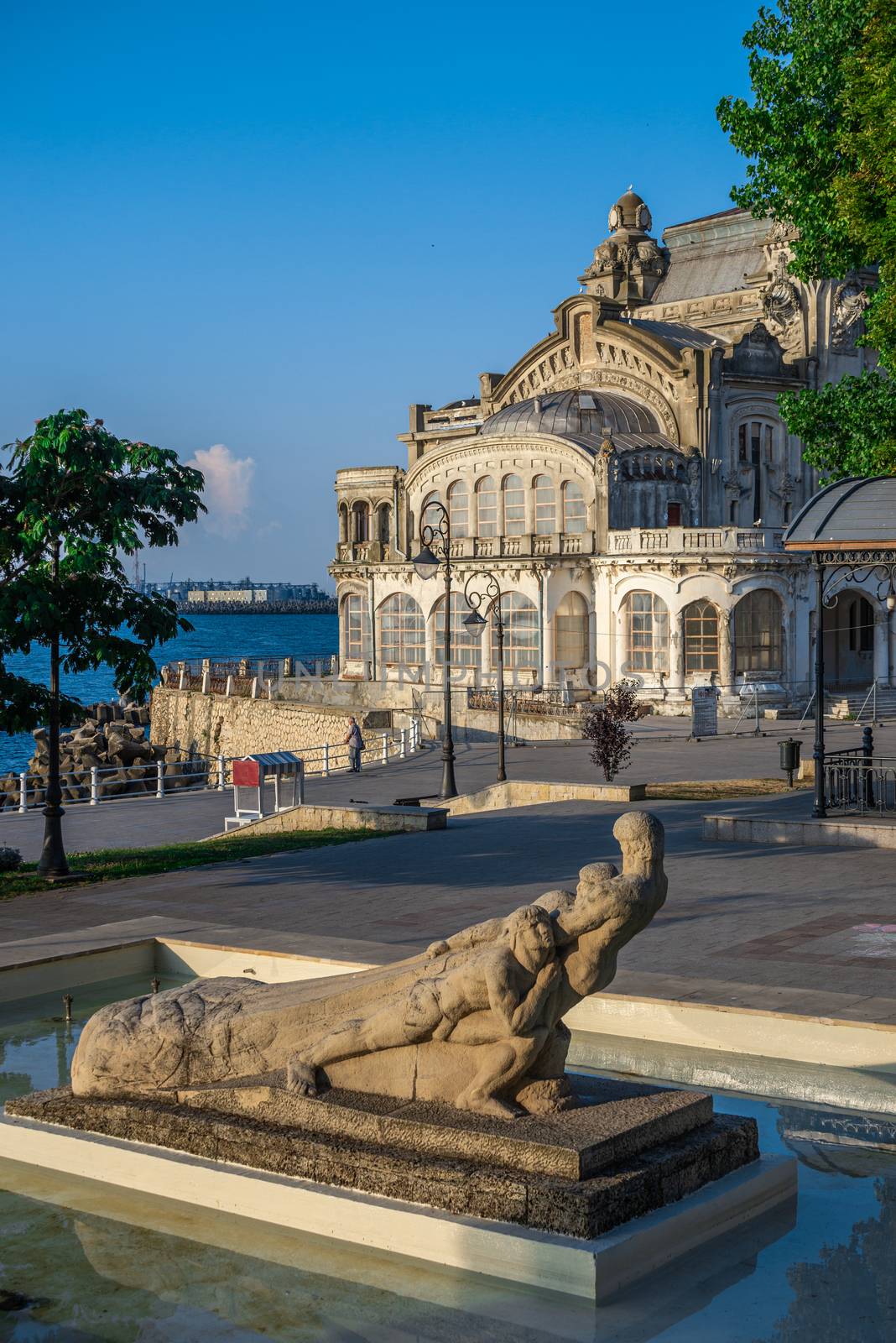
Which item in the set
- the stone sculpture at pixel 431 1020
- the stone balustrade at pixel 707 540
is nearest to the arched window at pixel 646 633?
the stone balustrade at pixel 707 540

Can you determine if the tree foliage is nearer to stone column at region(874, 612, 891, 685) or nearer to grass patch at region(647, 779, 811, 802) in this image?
grass patch at region(647, 779, 811, 802)

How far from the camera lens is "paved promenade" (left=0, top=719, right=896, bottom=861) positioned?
26.8 metres

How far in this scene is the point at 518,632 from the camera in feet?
164

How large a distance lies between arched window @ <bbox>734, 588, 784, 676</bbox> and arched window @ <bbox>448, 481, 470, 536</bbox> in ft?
38.8

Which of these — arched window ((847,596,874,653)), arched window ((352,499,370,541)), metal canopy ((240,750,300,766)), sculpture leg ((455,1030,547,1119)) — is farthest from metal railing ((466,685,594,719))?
sculpture leg ((455,1030,547,1119))

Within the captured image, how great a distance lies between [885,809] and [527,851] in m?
5.26

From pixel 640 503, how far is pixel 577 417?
4359mm

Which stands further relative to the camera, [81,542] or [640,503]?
[640,503]

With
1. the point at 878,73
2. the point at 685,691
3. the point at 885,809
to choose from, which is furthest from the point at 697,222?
the point at 885,809

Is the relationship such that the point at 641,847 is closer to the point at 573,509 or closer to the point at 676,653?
the point at 676,653

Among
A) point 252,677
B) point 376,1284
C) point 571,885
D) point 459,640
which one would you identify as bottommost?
point 376,1284

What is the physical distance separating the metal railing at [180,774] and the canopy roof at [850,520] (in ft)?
35.8

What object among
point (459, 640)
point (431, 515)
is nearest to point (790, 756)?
point (459, 640)

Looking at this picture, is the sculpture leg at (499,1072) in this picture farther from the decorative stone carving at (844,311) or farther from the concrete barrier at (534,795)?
the decorative stone carving at (844,311)
